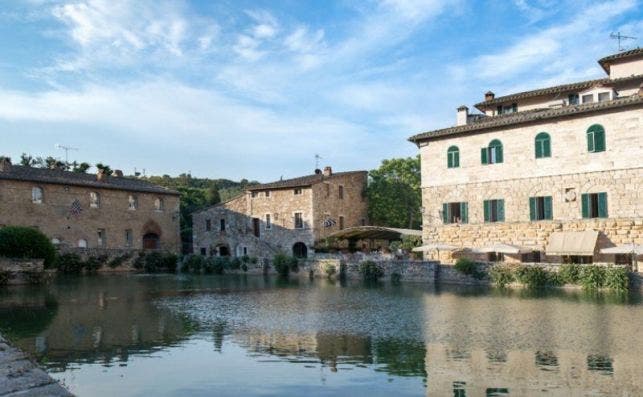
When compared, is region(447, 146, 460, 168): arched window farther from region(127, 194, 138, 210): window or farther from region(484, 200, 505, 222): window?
region(127, 194, 138, 210): window

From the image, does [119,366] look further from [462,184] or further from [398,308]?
[462,184]

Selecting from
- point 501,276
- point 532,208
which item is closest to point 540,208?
point 532,208

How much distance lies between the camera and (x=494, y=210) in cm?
3098

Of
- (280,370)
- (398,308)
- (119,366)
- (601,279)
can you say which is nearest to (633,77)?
(601,279)

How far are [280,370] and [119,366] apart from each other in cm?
308

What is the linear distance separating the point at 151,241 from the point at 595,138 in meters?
36.1

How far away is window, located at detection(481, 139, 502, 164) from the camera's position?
101 ft

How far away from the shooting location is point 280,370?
1085 cm

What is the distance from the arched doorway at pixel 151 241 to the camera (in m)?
49.6

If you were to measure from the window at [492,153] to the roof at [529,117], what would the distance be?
0.92m

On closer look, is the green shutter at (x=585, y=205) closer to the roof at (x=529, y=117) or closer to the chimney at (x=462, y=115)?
the roof at (x=529, y=117)

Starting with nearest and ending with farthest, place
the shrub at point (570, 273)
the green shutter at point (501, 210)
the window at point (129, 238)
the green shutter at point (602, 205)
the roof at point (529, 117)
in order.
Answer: the shrub at point (570, 273)
the roof at point (529, 117)
the green shutter at point (602, 205)
the green shutter at point (501, 210)
the window at point (129, 238)

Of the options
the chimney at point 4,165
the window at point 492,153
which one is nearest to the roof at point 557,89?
the window at point 492,153

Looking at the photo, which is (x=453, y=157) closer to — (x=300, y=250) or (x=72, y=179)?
(x=300, y=250)
